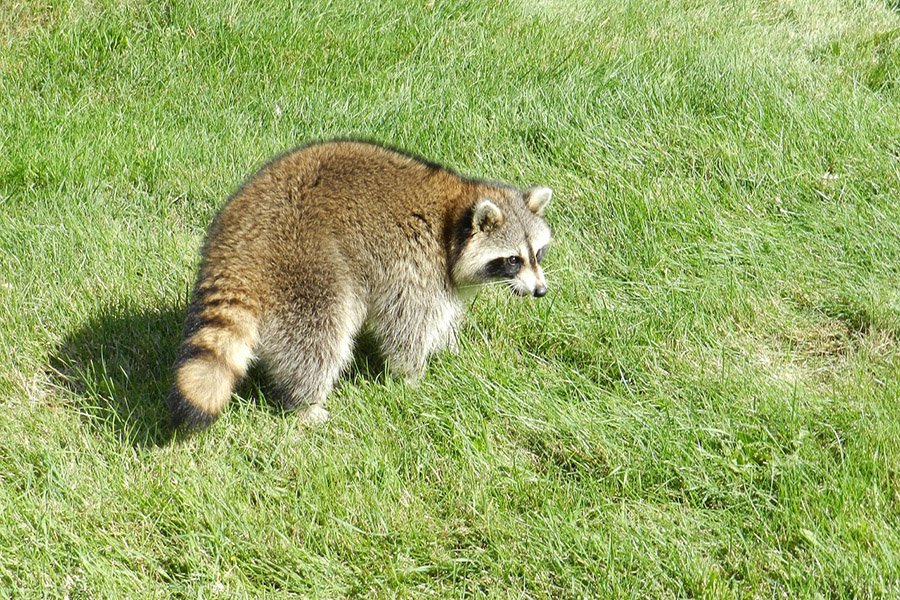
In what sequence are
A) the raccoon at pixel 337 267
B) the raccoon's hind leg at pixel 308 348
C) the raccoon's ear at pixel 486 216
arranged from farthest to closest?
the raccoon's ear at pixel 486 216
the raccoon's hind leg at pixel 308 348
the raccoon at pixel 337 267

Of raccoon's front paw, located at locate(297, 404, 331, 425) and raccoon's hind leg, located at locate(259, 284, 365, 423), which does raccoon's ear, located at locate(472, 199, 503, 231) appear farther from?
raccoon's front paw, located at locate(297, 404, 331, 425)

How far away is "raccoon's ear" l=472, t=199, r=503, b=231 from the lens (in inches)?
170

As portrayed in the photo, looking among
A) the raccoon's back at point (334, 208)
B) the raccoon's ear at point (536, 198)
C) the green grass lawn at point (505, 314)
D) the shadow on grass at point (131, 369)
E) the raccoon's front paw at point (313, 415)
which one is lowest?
the raccoon's front paw at point (313, 415)

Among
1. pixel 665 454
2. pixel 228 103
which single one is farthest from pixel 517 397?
pixel 228 103

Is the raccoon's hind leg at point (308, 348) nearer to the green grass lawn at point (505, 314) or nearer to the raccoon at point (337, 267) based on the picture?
the raccoon at point (337, 267)

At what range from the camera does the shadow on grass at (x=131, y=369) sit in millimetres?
3857

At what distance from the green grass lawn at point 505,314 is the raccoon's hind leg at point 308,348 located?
12 centimetres

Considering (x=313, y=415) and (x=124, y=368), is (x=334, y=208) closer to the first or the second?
(x=313, y=415)

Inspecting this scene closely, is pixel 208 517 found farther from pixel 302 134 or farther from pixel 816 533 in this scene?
pixel 302 134

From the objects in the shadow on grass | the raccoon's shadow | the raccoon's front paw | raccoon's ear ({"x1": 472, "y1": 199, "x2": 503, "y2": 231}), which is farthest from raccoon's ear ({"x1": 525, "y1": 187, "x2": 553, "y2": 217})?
the raccoon's shadow

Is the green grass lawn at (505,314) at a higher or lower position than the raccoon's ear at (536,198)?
lower

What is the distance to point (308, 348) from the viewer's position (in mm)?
3945

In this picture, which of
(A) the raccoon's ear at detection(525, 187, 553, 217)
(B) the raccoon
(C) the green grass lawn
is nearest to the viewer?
(C) the green grass lawn

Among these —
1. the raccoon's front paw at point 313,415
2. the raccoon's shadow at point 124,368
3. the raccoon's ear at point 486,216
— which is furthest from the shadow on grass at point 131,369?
the raccoon's ear at point 486,216
